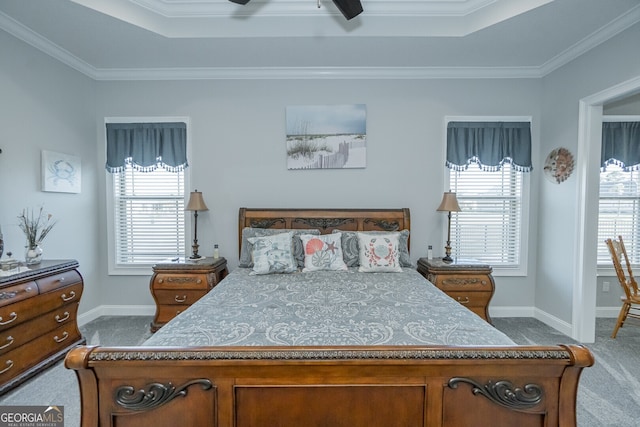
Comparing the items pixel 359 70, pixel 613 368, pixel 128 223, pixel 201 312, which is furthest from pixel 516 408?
pixel 128 223

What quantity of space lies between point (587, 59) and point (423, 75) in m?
1.56

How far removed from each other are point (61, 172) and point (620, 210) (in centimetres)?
651

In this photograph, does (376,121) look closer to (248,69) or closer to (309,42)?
(309,42)

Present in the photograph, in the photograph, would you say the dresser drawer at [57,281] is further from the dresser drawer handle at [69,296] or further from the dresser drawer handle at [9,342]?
the dresser drawer handle at [9,342]

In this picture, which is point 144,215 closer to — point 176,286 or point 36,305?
point 176,286

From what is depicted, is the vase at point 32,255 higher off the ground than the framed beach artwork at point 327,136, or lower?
lower

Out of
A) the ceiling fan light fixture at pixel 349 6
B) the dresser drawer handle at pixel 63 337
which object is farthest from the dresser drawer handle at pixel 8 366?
the ceiling fan light fixture at pixel 349 6

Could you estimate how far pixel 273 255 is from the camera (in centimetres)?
292

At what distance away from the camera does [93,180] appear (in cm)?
364

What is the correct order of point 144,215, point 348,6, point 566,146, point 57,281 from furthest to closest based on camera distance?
point 144,215, point 566,146, point 57,281, point 348,6

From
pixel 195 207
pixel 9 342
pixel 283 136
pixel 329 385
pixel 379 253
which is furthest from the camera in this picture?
pixel 283 136

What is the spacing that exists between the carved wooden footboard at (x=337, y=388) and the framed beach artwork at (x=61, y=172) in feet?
8.91

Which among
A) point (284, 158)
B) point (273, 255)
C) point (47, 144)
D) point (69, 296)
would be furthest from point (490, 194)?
point (47, 144)

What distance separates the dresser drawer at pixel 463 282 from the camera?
313 cm
